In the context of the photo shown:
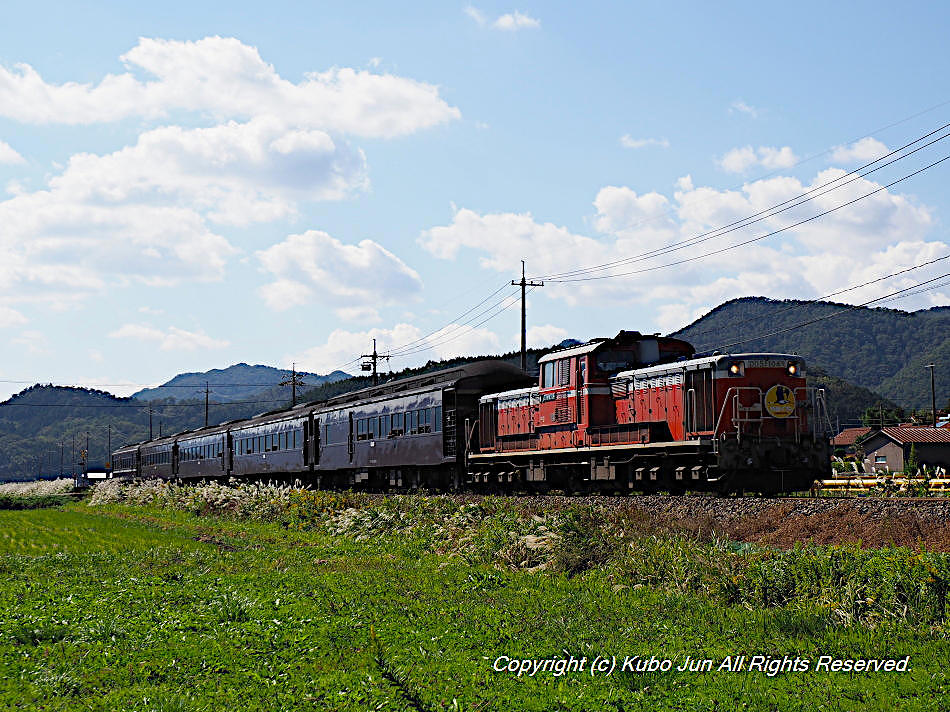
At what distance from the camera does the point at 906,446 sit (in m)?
74.6

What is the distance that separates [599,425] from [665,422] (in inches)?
102

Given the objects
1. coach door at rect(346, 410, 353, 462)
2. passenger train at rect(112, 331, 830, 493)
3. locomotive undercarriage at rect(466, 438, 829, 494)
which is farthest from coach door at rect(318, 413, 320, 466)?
locomotive undercarriage at rect(466, 438, 829, 494)

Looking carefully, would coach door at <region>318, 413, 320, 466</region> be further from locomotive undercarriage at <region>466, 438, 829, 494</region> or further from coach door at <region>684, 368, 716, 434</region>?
coach door at <region>684, 368, 716, 434</region>

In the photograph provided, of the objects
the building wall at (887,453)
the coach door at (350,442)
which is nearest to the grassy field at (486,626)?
the coach door at (350,442)

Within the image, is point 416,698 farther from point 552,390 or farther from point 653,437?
point 552,390

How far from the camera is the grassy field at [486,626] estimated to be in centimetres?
844

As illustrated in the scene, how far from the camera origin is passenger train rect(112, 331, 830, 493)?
23000 mm

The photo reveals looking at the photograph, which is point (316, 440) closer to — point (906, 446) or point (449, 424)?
point (449, 424)

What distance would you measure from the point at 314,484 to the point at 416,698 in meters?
39.3

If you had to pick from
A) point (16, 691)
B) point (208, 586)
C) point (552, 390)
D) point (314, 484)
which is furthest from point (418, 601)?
point (314, 484)

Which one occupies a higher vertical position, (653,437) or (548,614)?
(653,437)

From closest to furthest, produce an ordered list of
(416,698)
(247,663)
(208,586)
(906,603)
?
1. (416,698)
2. (247,663)
3. (906,603)
4. (208,586)

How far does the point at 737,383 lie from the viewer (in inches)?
910

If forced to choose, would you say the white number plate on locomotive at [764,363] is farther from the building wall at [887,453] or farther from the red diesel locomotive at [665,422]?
the building wall at [887,453]
